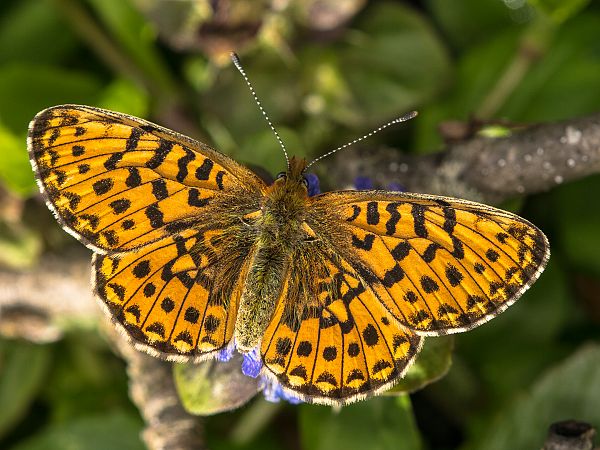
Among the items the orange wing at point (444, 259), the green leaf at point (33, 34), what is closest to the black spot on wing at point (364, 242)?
the orange wing at point (444, 259)

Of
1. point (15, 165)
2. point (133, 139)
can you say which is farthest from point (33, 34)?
point (133, 139)

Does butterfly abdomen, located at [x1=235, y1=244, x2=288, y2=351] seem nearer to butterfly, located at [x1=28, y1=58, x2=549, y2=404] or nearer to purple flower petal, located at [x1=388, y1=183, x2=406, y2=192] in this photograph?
butterfly, located at [x1=28, y1=58, x2=549, y2=404]

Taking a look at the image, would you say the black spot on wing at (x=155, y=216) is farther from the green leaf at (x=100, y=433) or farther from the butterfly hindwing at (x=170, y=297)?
the green leaf at (x=100, y=433)

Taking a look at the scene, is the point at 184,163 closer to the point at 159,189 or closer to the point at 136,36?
the point at 159,189

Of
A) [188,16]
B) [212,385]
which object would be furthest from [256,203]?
[188,16]

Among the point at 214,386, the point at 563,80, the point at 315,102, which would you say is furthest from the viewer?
the point at 315,102

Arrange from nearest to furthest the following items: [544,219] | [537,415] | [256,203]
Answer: [256,203], [537,415], [544,219]

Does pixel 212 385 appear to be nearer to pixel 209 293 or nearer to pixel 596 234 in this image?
pixel 209 293
